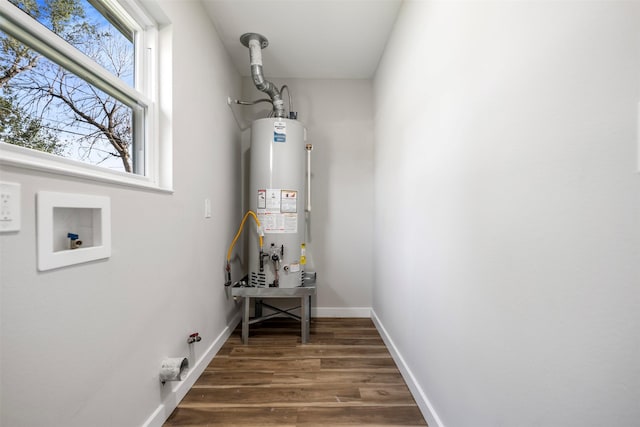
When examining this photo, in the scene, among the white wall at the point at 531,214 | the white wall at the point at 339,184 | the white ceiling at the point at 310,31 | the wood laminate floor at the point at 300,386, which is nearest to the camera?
the white wall at the point at 531,214

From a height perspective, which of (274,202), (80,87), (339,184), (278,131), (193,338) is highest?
(278,131)

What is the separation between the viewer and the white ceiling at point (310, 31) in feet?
5.81

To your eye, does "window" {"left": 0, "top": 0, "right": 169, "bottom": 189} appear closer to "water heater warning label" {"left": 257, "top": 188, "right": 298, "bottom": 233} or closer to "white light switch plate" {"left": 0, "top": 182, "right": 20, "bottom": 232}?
"white light switch plate" {"left": 0, "top": 182, "right": 20, "bottom": 232}

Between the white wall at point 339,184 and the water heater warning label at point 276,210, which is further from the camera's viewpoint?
the white wall at point 339,184

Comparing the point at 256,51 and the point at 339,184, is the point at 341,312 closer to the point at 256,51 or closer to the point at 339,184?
the point at 339,184

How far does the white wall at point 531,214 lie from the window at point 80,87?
52.5 inches

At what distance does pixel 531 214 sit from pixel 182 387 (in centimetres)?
185

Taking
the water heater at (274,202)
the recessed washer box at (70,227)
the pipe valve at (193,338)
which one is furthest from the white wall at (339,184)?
the recessed washer box at (70,227)

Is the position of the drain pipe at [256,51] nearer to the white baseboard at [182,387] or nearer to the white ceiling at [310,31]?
the white ceiling at [310,31]

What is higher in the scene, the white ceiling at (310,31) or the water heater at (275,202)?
the white ceiling at (310,31)

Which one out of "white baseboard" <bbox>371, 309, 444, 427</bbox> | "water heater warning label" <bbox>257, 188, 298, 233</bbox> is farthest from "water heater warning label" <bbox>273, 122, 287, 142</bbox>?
"white baseboard" <bbox>371, 309, 444, 427</bbox>

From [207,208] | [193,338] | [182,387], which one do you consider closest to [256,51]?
[207,208]

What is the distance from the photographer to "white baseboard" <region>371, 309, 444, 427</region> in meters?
1.26

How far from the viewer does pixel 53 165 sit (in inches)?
32.2
